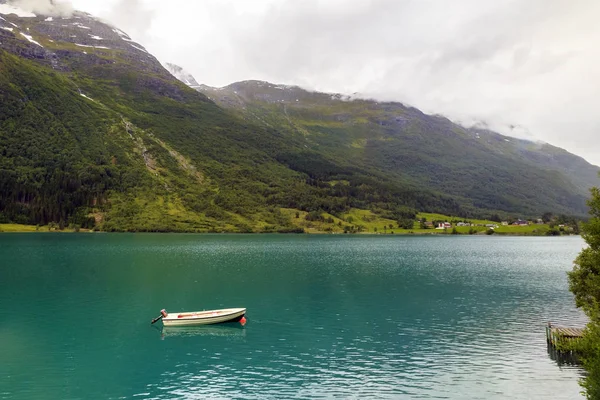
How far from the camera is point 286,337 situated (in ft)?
158

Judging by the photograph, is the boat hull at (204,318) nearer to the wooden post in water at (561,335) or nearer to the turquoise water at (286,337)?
the turquoise water at (286,337)

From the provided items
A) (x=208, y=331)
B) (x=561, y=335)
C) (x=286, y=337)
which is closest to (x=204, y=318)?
(x=208, y=331)

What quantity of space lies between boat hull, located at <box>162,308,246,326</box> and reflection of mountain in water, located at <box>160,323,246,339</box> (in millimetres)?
608

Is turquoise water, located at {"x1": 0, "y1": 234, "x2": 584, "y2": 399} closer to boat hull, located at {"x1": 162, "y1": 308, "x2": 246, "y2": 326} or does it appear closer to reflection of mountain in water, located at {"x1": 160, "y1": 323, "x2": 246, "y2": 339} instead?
reflection of mountain in water, located at {"x1": 160, "y1": 323, "x2": 246, "y2": 339}

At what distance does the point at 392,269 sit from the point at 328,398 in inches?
3137

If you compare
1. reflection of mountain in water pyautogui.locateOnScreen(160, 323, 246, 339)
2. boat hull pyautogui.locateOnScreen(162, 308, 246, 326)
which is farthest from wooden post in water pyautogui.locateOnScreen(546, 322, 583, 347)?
boat hull pyautogui.locateOnScreen(162, 308, 246, 326)

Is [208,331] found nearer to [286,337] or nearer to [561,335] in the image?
[286,337]

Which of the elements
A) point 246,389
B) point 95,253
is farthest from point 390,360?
point 95,253

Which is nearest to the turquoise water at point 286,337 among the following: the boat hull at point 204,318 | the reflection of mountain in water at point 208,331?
the reflection of mountain in water at point 208,331

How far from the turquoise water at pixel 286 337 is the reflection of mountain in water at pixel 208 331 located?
26 cm

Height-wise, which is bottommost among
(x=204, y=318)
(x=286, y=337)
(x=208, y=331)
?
(x=208, y=331)

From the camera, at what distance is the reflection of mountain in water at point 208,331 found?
50.3 metres

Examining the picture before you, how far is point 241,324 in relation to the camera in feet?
176

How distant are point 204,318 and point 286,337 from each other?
1217 centimetres
